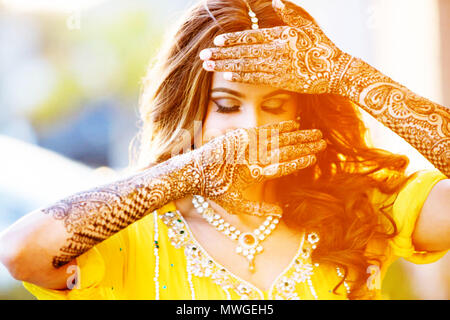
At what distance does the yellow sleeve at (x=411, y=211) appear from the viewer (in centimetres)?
116

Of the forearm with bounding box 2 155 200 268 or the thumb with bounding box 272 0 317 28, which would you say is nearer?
the forearm with bounding box 2 155 200 268

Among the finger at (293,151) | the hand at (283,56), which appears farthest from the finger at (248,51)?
the finger at (293,151)

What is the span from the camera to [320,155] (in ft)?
4.42

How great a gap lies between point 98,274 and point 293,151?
0.48m

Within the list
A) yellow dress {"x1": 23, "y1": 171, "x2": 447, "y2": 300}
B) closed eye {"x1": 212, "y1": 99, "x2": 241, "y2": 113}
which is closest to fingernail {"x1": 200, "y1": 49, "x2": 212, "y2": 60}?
closed eye {"x1": 212, "y1": 99, "x2": 241, "y2": 113}

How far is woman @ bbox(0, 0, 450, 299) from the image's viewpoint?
1026mm

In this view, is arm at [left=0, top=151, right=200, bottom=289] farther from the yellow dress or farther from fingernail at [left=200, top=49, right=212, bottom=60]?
fingernail at [left=200, top=49, right=212, bottom=60]

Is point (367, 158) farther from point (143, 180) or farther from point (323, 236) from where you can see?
point (143, 180)

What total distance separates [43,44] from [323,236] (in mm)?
839

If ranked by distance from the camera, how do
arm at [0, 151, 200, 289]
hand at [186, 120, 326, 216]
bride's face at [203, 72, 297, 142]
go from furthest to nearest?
bride's face at [203, 72, 297, 142] < hand at [186, 120, 326, 216] < arm at [0, 151, 200, 289]

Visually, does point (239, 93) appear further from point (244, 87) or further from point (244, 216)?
point (244, 216)

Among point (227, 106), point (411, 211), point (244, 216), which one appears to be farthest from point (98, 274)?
point (411, 211)

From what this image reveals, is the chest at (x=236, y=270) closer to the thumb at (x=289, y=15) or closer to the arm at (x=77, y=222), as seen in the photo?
the arm at (x=77, y=222)
